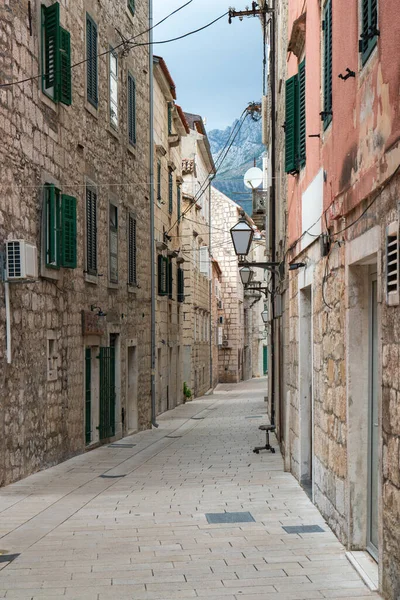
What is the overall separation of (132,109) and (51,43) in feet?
25.3

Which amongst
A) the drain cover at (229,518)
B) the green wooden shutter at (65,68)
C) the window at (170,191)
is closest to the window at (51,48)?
the green wooden shutter at (65,68)

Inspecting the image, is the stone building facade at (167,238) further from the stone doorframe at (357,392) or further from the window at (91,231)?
the stone doorframe at (357,392)

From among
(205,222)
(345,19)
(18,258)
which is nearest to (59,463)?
(18,258)

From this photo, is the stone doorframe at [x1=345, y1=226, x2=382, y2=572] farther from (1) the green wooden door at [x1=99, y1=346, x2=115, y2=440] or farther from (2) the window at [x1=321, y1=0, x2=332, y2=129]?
(1) the green wooden door at [x1=99, y1=346, x2=115, y2=440]

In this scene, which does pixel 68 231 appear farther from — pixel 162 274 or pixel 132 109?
pixel 162 274

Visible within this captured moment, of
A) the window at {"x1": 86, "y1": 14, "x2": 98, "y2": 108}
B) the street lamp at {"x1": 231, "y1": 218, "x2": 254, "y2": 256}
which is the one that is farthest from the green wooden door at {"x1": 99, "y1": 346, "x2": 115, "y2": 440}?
the window at {"x1": 86, "y1": 14, "x2": 98, "y2": 108}

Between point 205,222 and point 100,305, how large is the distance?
27.9m

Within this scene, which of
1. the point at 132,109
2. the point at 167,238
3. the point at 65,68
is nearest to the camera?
the point at 65,68

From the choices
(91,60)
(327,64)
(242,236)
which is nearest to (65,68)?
(91,60)

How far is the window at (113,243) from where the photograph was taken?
18047mm

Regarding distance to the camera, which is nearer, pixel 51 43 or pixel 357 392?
pixel 357 392

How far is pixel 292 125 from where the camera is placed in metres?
10.8

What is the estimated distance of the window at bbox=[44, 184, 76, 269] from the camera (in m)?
12.6

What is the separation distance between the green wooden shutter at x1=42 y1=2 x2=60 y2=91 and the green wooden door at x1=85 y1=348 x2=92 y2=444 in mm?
5313
